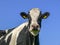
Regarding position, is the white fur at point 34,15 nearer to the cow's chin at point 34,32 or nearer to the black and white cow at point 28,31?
the black and white cow at point 28,31

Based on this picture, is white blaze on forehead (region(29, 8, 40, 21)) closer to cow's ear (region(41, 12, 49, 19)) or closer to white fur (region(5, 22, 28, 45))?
cow's ear (region(41, 12, 49, 19))

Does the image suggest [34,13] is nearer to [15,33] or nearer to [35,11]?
[35,11]

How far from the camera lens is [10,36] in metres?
24.5

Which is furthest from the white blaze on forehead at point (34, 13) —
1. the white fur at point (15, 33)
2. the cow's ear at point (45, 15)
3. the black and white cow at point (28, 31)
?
the white fur at point (15, 33)

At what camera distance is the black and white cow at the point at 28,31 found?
2274 centimetres

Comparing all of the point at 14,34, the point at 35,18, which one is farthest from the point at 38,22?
the point at 14,34

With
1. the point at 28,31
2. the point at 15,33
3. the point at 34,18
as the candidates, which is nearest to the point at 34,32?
the point at 28,31

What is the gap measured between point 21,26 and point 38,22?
161 cm

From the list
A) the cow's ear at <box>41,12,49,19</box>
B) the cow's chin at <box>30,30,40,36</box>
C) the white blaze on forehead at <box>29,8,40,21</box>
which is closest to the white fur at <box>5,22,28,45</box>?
the white blaze on forehead at <box>29,8,40,21</box>

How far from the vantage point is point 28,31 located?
23359 millimetres

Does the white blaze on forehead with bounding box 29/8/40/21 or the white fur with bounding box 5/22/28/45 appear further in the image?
the white fur with bounding box 5/22/28/45

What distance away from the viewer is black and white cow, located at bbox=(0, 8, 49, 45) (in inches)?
895

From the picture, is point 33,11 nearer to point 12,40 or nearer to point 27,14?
point 27,14

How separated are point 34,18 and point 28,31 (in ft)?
2.36
